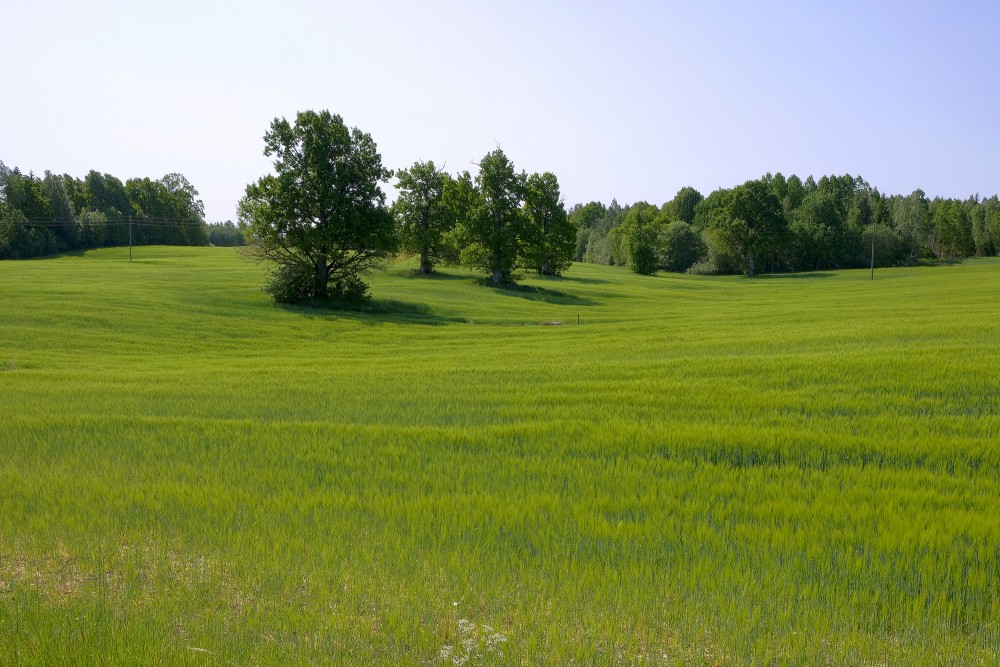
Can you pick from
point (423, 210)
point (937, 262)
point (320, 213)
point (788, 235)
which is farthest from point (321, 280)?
point (937, 262)

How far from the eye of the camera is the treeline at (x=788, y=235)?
324 feet

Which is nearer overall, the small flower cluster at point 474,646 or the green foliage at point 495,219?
the small flower cluster at point 474,646

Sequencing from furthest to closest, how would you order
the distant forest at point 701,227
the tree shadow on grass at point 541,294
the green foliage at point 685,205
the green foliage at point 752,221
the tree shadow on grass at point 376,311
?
1. the green foliage at point 685,205
2. the green foliage at point 752,221
3. the distant forest at point 701,227
4. the tree shadow on grass at point 541,294
5. the tree shadow on grass at point 376,311

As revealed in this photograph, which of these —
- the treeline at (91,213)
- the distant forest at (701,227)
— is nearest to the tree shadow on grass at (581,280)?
the distant forest at (701,227)

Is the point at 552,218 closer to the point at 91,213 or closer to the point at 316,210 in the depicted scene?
the point at 316,210

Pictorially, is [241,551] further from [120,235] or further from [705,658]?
[120,235]

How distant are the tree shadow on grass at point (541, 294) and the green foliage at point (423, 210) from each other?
782 centimetres

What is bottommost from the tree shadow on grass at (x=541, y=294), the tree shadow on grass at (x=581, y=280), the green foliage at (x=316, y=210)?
the tree shadow on grass at (x=541, y=294)

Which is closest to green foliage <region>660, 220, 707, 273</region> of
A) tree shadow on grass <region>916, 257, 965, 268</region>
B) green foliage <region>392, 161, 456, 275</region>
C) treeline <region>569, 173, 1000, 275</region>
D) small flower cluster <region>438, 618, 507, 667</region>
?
treeline <region>569, 173, 1000, 275</region>

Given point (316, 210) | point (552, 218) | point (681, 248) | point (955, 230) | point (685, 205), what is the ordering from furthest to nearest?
point (685, 205) < point (955, 230) < point (681, 248) < point (552, 218) < point (316, 210)

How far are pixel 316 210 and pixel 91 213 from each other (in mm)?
74616

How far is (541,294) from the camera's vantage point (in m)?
57.0

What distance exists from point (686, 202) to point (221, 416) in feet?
488

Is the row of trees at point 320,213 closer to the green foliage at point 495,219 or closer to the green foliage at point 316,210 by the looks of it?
the green foliage at point 316,210
